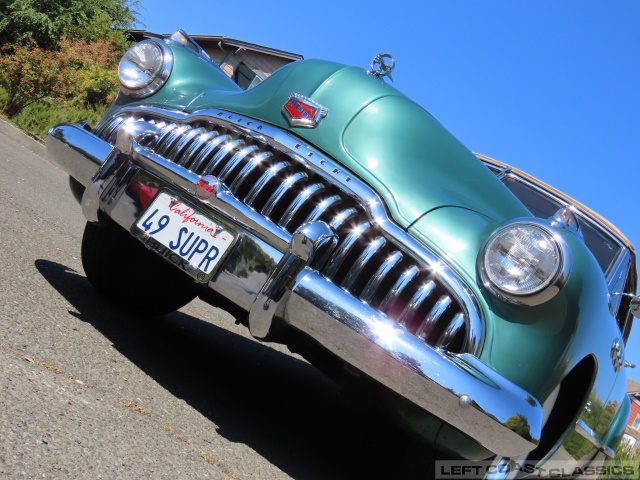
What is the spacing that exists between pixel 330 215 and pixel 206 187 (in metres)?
0.46

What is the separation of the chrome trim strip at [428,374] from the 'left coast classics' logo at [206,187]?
1.94ft

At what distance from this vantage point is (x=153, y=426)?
2289 millimetres

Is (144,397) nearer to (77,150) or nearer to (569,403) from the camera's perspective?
(77,150)

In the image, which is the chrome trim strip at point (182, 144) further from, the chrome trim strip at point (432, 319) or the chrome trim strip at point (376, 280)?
the chrome trim strip at point (432, 319)

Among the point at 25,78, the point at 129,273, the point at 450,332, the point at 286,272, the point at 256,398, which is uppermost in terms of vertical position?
the point at 450,332

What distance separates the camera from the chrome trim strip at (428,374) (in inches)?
83.4

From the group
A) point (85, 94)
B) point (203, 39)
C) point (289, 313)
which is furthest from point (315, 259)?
point (203, 39)

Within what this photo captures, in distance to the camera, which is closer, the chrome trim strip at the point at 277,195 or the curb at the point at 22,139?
the chrome trim strip at the point at 277,195

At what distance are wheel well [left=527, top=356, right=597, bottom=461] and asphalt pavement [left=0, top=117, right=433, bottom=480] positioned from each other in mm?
561

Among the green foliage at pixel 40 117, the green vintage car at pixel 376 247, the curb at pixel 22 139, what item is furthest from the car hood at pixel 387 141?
the green foliage at pixel 40 117

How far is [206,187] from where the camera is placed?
2.63 meters

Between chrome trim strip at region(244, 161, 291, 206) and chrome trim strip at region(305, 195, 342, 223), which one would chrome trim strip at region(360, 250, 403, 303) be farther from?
chrome trim strip at region(244, 161, 291, 206)

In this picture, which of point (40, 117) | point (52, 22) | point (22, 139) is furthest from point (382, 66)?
point (52, 22)

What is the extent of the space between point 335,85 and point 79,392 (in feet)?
5.21
